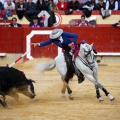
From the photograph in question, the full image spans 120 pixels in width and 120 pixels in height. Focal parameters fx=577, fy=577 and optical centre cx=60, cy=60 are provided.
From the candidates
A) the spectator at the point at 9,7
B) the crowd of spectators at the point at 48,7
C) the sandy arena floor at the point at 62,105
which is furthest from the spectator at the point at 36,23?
the sandy arena floor at the point at 62,105

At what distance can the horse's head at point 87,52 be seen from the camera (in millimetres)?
10109

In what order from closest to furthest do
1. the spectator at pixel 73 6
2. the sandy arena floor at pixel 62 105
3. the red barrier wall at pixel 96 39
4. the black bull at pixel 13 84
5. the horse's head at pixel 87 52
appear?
1. the sandy arena floor at pixel 62 105
2. the black bull at pixel 13 84
3. the horse's head at pixel 87 52
4. the red barrier wall at pixel 96 39
5. the spectator at pixel 73 6

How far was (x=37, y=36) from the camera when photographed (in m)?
16.6

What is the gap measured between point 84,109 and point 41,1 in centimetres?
827

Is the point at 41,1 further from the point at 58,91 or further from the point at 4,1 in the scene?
the point at 58,91

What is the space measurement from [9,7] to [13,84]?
781 centimetres

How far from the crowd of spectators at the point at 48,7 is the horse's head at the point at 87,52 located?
271 inches

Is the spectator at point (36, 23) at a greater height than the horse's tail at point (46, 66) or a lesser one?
lesser

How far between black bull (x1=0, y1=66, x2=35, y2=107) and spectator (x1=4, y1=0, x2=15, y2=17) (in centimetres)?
742

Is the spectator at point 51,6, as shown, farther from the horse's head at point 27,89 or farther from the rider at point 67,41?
the horse's head at point 27,89

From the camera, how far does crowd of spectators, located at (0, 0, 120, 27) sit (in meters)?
17.2

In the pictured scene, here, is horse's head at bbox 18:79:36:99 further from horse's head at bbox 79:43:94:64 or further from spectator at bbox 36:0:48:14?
spectator at bbox 36:0:48:14

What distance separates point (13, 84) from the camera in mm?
9969

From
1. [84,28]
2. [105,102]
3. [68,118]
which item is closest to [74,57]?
[105,102]
